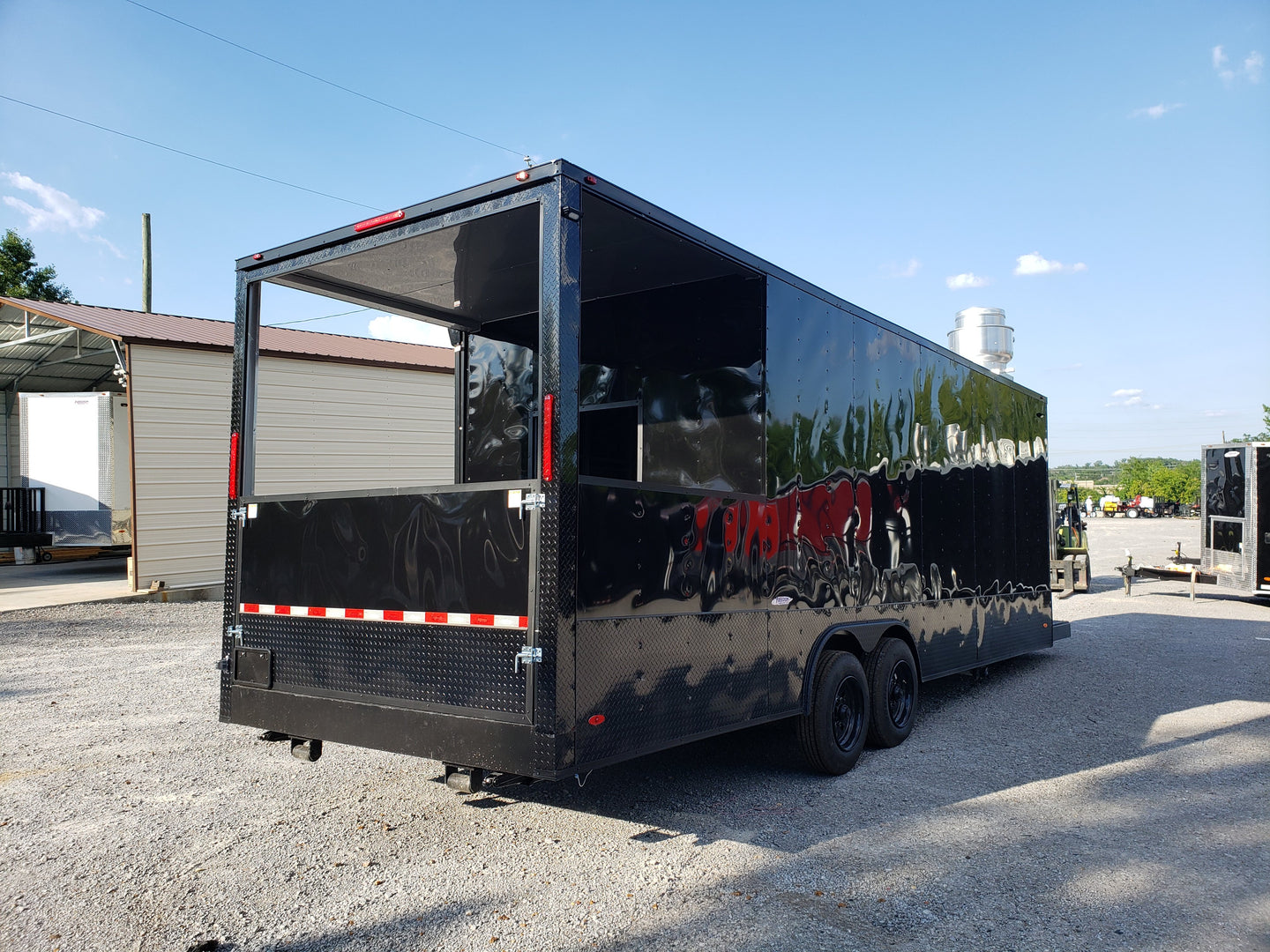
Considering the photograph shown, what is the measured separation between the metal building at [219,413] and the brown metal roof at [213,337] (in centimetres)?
3

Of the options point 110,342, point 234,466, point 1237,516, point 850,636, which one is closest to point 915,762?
point 850,636

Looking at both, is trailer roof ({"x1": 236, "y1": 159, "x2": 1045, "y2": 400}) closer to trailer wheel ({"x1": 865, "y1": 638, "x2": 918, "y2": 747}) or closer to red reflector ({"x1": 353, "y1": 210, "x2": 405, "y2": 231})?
red reflector ({"x1": 353, "y1": 210, "x2": 405, "y2": 231})

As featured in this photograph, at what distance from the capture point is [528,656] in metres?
3.64

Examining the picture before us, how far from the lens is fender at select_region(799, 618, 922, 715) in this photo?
5164 mm

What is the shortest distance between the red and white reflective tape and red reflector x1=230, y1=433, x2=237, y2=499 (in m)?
0.63

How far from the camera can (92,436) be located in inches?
643

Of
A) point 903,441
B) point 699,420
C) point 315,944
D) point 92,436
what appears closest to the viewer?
point 315,944

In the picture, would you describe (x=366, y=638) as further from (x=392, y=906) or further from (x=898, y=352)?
(x=898, y=352)

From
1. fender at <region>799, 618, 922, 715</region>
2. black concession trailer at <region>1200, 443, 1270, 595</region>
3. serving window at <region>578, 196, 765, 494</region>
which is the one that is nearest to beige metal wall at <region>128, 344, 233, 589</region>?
serving window at <region>578, 196, 765, 494</region>

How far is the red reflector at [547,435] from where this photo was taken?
3.66m

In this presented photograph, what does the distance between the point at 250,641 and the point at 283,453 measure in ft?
34.8

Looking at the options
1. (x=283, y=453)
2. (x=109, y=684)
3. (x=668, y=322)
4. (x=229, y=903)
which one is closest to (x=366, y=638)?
(x=229, y=903)

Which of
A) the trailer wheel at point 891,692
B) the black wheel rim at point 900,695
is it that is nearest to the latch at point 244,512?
the trailer wheel at point 891,692

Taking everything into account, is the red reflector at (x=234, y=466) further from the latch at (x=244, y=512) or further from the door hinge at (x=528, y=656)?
the door hinge at (x=528, y=656)
